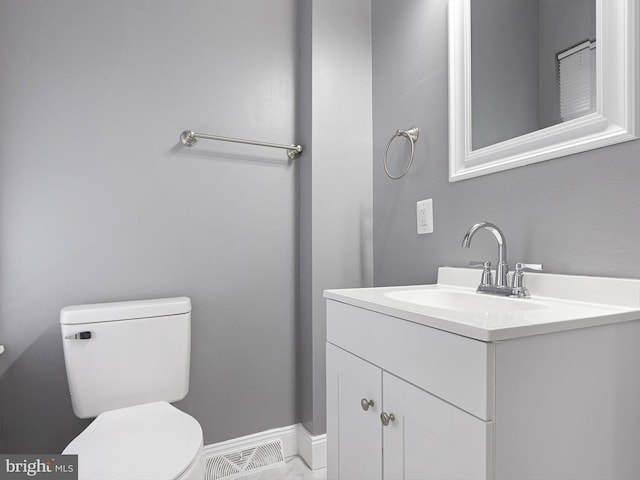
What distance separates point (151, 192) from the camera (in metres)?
1.48

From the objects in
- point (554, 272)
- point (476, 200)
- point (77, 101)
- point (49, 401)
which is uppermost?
point (77, 101)

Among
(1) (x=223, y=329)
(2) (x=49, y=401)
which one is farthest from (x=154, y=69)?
(2) (x=49, y=401)

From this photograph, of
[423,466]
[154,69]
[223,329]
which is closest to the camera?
[423,466]

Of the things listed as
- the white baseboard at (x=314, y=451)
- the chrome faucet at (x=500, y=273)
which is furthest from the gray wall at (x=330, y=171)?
the chrome faucet at (x=500, y=273)

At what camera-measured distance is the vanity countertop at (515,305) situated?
646mm

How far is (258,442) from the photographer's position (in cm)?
164

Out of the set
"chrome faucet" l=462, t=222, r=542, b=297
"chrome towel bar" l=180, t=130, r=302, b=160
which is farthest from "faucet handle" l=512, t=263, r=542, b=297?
"chrome towel bar" l=180, t=130, r=302, b=160

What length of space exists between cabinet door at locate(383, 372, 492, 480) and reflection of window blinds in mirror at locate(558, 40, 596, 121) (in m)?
0.80

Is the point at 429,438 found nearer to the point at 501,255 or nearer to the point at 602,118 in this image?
the point at 501,255

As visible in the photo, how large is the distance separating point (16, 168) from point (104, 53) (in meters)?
0.54

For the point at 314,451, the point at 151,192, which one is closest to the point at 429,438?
the point at 314,451

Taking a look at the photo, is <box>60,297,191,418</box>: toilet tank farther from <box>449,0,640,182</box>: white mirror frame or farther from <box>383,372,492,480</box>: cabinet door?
<box>449,0,640,182</box>: white mirror frame

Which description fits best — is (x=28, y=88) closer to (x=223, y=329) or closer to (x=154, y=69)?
(x=154, y=69)

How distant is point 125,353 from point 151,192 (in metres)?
0.62
